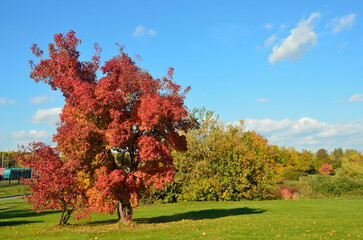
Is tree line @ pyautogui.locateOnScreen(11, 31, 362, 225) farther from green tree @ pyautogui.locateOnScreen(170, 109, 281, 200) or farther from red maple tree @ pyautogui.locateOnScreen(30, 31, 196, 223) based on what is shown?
green tree @ pyautogui.locateOnScreen(170, 109, 281, 200)

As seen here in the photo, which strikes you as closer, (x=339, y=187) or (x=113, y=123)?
(x=113, y=123)

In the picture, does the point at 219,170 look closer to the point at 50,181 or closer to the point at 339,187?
the point at 339,187

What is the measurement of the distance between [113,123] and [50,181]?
4.53 metres

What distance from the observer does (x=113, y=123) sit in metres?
13.3

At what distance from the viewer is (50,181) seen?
14367mm

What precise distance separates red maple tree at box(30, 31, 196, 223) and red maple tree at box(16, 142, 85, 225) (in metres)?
0.60

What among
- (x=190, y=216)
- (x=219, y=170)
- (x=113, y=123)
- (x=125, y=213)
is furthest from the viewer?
(x=219, y=170)

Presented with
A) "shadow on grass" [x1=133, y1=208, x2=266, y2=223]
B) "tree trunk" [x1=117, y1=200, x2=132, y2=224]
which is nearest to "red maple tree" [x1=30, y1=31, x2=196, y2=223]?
"tree trunk" [x1=117, y1=200, x2=132, y2=224]

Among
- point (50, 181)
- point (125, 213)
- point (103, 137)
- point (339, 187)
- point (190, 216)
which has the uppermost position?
point (103, 137)

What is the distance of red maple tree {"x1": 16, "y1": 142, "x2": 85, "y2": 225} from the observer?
46.6 ft

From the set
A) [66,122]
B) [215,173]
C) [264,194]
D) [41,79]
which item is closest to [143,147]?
[66,122]

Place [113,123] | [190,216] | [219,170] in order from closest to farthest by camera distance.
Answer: [113,123] → [190,216] → [219,170]

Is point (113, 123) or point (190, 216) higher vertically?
point (113, 123)

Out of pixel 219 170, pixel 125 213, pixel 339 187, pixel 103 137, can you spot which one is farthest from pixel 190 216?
pixel 339 187
